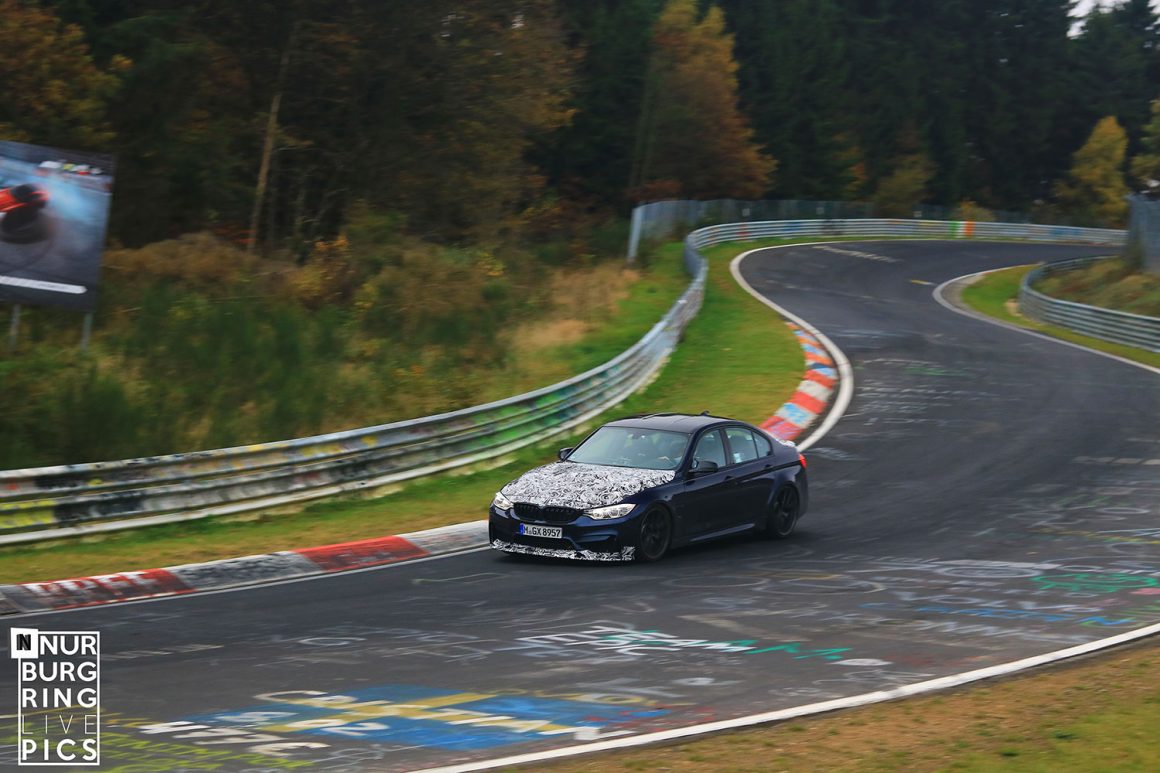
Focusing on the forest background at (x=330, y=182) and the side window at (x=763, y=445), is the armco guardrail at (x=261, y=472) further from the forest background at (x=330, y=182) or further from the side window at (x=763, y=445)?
the side window at (x=763, y=445)

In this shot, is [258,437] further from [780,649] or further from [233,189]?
[233,189]

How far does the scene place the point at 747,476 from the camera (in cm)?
1516

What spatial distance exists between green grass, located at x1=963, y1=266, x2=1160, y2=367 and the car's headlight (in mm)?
20206

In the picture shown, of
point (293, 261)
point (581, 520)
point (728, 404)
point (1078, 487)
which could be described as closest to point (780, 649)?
point (581, 520)

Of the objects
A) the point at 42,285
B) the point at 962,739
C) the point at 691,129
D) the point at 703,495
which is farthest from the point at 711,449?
the point at 691,129

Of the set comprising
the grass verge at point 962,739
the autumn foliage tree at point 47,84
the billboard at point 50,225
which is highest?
the autumn foliage tree at point 47,84

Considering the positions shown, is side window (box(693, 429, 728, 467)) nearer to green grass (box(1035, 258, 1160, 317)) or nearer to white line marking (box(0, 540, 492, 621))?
white line marking (box(0, 540, 492, 621))

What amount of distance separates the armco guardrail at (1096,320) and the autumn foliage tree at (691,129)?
3009 centimetres

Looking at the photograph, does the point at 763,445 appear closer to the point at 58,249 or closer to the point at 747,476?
the point at 747,476

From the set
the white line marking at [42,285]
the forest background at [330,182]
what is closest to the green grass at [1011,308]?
the forest background at [330,182]

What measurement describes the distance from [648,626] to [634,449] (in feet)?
13.3

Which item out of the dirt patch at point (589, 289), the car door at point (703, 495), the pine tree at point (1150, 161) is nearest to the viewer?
the car door at point (703, 495)

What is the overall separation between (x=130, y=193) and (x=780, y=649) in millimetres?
25584

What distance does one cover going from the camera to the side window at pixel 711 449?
14.9m
